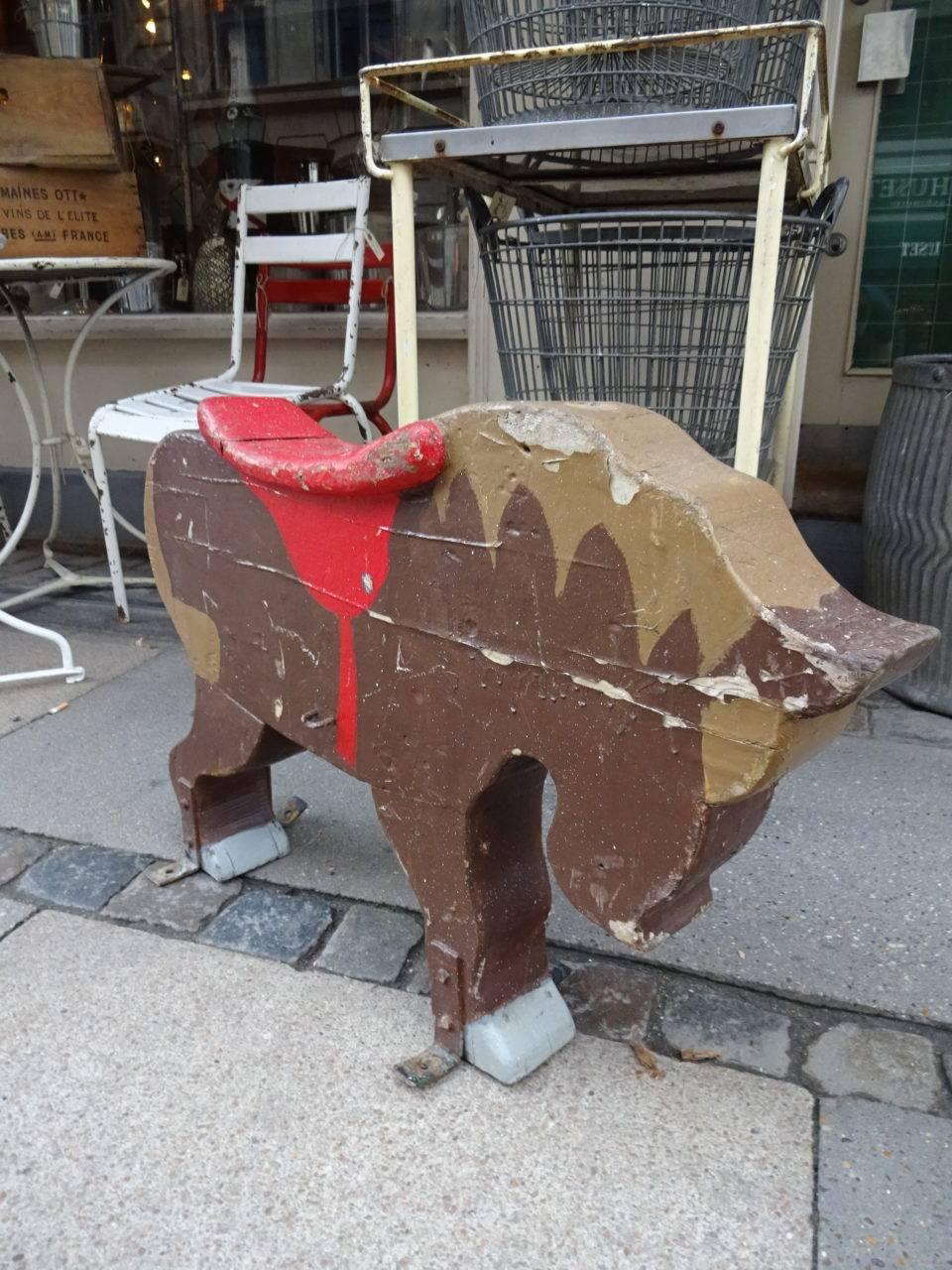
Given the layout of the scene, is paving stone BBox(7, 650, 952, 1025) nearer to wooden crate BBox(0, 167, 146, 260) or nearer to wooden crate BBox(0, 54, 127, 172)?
wooden crate BBox(0, 167, 146, 260)

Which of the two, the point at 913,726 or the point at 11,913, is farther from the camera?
the point at 913,726

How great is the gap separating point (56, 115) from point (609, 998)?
2917mm

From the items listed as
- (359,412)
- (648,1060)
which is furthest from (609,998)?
(359,412)

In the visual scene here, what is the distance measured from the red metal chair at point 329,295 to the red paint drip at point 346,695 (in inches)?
73.9

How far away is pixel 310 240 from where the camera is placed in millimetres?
3262

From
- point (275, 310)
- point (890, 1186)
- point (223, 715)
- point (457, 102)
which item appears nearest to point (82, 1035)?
point (223, 715)

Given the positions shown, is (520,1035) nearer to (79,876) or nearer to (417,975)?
(417,975)

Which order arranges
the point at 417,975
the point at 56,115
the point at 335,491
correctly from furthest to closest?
the point at 56,115 → the point at 417,975 → the point at 335,491

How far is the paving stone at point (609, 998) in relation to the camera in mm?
1508

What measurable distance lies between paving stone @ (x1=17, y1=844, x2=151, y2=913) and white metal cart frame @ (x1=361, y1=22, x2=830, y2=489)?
3.63 ft

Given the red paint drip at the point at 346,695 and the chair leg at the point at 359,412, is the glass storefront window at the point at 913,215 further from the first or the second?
the red paint drip at the point at 346,695

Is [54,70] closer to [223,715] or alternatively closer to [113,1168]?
[223,715]

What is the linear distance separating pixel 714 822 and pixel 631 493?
0.37 m

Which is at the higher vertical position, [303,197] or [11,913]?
[303,197]
